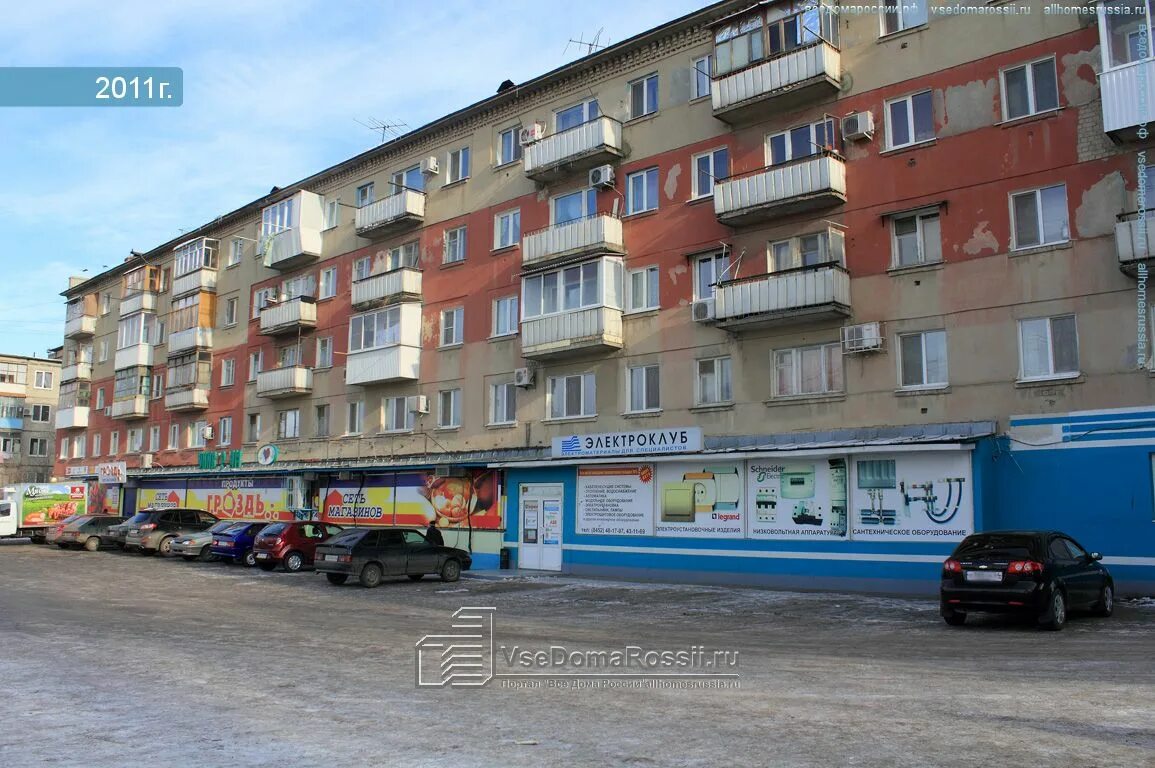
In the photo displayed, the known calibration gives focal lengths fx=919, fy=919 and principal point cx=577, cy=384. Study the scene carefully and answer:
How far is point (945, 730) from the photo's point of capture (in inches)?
278

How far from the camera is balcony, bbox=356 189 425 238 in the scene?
32281 millimetres

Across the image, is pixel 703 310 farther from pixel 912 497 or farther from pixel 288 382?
pixel 288 382

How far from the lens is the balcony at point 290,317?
120 ft

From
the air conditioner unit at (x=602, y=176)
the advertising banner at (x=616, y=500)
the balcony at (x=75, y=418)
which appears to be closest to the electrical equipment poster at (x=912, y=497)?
the advertising banner at (x=616, y=500)

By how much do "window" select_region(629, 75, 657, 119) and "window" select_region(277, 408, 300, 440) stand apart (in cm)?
1898

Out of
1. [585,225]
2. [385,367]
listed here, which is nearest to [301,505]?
[385,367]

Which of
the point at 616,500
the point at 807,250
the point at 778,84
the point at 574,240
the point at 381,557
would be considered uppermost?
the point at 778,84

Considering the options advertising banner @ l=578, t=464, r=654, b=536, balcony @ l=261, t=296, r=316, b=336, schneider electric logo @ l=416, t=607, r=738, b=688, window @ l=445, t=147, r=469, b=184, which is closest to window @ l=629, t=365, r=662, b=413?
advertising banner @ l=578, t=464, r=654, b=536

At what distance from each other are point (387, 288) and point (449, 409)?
524 centimetres

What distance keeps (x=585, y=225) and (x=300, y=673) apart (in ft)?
60.1

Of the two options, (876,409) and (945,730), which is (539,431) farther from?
(945,730)

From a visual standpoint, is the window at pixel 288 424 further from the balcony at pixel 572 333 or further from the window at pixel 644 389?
the window at pixel 644 389

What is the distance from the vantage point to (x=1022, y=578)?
1341 cm

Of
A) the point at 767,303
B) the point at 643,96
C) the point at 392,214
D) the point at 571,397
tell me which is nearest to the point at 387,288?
the point at 392,214
